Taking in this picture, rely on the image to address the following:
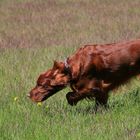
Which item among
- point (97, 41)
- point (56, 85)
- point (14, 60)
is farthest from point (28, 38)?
point (56, 85)

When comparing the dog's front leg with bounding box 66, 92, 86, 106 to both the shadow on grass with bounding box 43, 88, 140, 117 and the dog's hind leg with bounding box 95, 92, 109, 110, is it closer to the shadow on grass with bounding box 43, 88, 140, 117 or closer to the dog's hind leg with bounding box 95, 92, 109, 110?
the shadow on grass with bounding box 43, 88, 140, 117

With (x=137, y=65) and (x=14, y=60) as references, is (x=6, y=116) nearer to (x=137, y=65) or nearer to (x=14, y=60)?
(x=137, y=65)

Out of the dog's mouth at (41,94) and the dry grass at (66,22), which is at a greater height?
the dog's mouth at (41,94)

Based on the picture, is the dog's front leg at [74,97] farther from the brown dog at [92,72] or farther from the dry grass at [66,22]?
the dry grass at [66,22]

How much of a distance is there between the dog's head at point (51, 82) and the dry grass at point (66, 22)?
3.85 meters

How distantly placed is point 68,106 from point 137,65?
94cm

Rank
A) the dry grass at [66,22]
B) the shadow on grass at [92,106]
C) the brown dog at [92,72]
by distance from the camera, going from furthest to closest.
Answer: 1. the dry grass at [66,22]
2. the brown dog at [92,72]
3. the shadow on grass at [92,106]

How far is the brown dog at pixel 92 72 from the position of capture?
5789 mm

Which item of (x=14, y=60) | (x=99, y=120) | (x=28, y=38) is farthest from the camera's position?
(x=28, y=38)

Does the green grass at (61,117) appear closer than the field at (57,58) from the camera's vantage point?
Yes

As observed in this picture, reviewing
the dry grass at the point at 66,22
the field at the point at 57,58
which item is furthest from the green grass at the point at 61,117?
the dry grass at the point at 66,22

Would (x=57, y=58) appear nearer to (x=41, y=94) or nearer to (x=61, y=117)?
(x=41, y=94)

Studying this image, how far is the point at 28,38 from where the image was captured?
1109 centimetres

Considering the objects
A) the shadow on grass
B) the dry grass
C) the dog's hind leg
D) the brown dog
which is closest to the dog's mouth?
the brown dog
